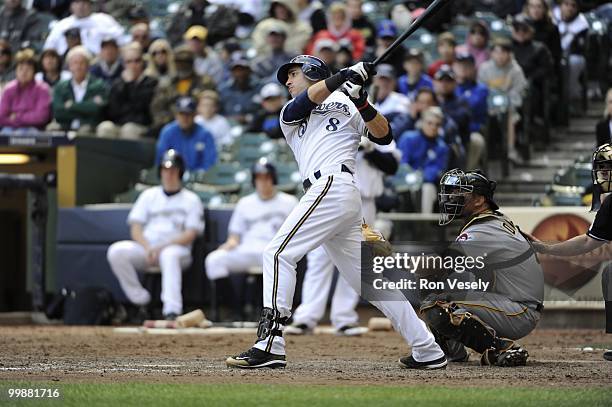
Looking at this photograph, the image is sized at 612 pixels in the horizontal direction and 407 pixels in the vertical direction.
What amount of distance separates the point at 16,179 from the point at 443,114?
181 inches

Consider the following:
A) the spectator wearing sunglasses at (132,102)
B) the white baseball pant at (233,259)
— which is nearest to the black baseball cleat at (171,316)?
the white baseball pant at (233,259)

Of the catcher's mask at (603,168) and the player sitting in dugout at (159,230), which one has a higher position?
the catcher's mask at (603,168)

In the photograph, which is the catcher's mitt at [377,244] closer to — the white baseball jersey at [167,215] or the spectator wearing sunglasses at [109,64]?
the white baseball jersey at [167,215]

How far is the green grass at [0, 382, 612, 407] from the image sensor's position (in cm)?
562

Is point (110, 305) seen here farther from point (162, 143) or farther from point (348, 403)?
point (348, 403)

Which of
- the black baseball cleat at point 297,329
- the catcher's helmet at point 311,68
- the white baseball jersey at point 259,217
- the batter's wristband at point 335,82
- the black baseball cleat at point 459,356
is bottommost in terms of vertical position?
the black baseball cleat at point 297,329

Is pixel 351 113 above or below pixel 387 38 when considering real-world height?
below

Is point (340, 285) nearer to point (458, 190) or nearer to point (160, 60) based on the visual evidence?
point (458, 190)

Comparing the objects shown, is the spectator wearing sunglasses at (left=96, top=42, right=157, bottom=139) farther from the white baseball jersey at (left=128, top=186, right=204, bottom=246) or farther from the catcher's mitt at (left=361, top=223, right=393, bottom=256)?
the catcher's mitt at (left=361, top=223, right=393, bottom=256)

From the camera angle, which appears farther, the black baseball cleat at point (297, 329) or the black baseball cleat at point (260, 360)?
the black baseball cleat at point (297, 329)

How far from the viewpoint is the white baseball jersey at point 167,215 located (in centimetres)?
1305

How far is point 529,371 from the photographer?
7.22m

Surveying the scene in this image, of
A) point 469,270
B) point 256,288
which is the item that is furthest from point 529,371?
point 256,288

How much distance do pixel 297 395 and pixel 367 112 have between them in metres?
2.04
